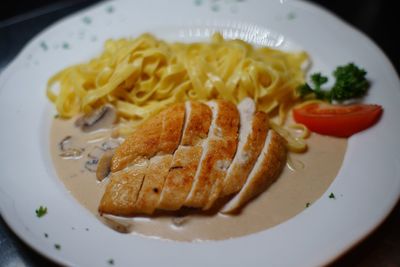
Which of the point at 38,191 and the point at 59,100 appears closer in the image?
the point at 38,191

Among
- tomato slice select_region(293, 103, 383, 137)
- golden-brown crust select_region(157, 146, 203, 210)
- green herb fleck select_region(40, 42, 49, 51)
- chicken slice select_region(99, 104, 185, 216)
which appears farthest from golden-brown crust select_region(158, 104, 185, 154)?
green herb fleck select_region(40, 42, 49, 51)

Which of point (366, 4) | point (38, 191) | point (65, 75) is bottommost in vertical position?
point (38, 191)

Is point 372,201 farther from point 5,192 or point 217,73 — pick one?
point 5,192

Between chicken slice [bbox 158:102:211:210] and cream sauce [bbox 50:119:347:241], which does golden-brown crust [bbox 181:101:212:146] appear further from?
cream sauce [bbox 50:119:347:241]

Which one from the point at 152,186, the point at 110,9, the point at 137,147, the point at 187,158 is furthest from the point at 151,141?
the point at 110,9

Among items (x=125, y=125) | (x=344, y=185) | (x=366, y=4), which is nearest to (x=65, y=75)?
(x=125, y=125)

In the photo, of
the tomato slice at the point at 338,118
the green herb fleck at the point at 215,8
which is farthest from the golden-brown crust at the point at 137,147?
the green herb fleck at the point at 215,8
